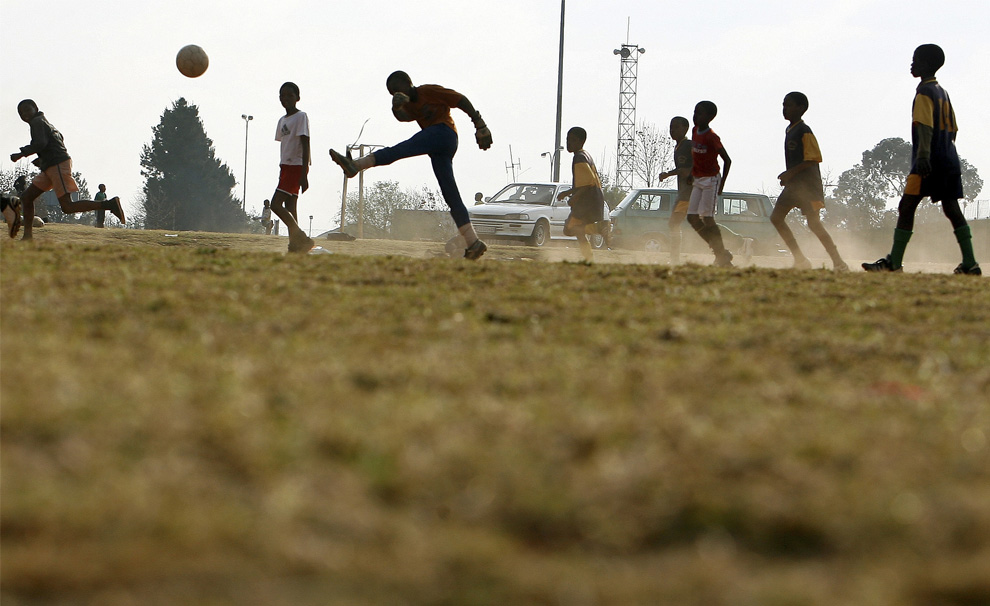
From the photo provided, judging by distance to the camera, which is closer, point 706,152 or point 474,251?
point 474,251

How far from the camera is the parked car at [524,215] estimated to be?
24.4m

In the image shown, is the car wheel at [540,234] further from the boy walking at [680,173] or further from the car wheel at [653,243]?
the boy walking at [680,173]

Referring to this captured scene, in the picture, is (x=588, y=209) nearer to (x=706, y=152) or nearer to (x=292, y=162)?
(x=706, y=152)

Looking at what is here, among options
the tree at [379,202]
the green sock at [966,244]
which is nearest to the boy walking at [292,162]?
the green sock at [966,244]

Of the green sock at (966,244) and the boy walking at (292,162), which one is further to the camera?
the boy walking at (292,162)

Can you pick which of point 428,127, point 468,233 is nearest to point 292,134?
point 428,127

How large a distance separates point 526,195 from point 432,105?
640 inches

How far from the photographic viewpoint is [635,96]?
53.8 m

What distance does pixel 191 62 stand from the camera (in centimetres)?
1295

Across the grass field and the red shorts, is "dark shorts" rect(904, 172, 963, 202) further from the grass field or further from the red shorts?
the red shorts

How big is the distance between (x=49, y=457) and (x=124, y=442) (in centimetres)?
18

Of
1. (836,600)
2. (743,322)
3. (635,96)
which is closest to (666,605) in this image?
(836,600)

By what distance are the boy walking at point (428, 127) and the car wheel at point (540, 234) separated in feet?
48.8

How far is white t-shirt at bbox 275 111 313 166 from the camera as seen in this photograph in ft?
35.3
